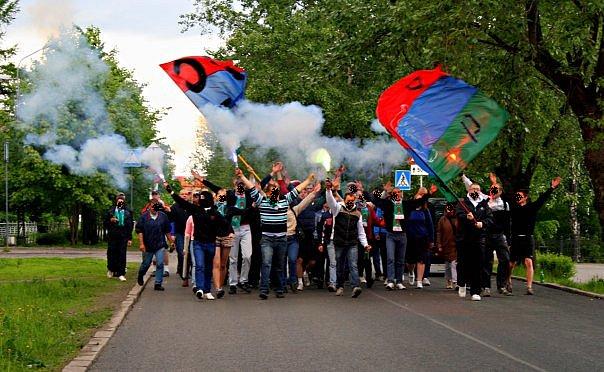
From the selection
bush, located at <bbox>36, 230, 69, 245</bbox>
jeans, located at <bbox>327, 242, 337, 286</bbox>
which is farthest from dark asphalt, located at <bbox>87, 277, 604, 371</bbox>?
bush, located at <bbox>36, 230, 69, 245</bbox>

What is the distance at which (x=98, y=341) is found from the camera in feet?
39.2

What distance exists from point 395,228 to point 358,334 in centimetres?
793

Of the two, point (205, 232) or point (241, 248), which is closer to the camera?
point (205, 232)

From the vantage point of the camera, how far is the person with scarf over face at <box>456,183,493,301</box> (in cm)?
1858

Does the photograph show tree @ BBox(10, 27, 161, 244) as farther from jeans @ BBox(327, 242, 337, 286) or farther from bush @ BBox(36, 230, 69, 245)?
jeans @ BBox(327, 242, 337, 286)

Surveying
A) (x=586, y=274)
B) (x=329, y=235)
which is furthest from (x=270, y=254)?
(x=586, y=274)

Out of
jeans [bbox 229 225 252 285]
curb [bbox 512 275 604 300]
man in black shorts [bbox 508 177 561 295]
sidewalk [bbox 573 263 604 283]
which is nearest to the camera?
curb [bbox 512 275 604 300]

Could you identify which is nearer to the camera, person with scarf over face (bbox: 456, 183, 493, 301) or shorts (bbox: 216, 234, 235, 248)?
person with scarf over face (bbox: 456, 183, 493, 301)

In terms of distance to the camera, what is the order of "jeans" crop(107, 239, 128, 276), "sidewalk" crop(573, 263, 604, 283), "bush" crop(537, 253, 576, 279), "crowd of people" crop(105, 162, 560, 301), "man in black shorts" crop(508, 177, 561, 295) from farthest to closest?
"sidewalk" crop(573, 263, 604, 283) < "bush" crop(537, 253, 576, 279) < "jeans" crop(107, 239, 128, 276) < "man in black shorts" crop(508, 177, 561, 295) < "crowd of people" crop(105, 162, 560, 301)

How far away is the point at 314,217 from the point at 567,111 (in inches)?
336

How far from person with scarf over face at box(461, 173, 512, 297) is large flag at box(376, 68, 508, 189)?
5.27 feet

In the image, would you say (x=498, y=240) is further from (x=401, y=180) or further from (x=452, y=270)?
(x=401, y=180)

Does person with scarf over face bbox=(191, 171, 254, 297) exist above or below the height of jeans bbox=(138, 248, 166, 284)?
above

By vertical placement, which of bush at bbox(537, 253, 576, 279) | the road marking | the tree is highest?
the tree
